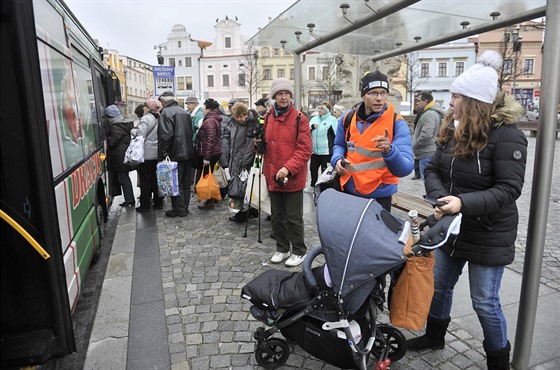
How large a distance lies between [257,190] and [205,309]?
7.69 feet

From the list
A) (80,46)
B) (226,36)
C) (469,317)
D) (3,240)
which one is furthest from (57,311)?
(226,36)

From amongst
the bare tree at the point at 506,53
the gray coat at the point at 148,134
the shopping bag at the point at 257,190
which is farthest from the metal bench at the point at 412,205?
the bare tree at the point at 506,53

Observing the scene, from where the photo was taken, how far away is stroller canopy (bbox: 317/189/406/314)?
239 centimetres

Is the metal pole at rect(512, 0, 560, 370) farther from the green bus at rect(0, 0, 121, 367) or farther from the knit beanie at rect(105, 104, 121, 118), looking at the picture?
the knit beanie at rect(105, 104, 121, 118)

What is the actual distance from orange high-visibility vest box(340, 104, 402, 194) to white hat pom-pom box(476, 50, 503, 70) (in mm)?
860

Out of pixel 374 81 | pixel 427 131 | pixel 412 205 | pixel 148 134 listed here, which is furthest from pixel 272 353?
pixel 427 131

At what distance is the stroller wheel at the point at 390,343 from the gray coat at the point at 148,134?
5322 millimetres

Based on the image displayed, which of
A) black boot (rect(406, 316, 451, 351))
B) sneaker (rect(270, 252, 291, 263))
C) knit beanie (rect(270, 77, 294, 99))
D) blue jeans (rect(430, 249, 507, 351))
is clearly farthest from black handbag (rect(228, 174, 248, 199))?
blue jeans (rect(430, 249, 507, 351))

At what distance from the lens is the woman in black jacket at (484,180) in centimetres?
245

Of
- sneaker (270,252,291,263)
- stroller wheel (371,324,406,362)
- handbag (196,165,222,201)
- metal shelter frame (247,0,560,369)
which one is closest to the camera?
metal shelter frame (247,0,560,369)

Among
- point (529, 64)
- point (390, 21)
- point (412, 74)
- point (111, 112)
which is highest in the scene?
point (529, 64)

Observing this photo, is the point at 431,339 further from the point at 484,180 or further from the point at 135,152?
the point at 135,152

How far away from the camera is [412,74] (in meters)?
47.8

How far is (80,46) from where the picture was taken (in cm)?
526
